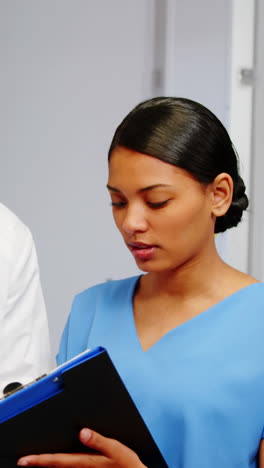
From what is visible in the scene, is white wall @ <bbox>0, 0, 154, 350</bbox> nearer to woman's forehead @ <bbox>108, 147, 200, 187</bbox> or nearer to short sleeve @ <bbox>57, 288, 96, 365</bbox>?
short sleeve @ <bbox>57, 288, 96, 365</bbox>

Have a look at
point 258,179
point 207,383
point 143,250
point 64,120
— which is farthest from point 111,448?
point 64,120

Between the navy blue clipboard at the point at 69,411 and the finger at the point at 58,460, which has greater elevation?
the navy blue clipboard at the point at 69,411

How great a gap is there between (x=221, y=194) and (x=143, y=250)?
0.13 m

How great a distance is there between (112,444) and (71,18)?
5.84 ft

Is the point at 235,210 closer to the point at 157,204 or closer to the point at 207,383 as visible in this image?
the point at 157,204

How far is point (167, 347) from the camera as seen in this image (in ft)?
3.04

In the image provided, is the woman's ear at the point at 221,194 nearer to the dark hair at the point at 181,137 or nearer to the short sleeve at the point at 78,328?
the dark hair at the point at 181,137

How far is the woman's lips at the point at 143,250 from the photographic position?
0.91 m

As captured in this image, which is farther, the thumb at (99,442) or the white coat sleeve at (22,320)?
the white coat sleeve at (22,320)

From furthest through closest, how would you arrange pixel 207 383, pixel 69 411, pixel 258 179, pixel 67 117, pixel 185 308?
pixel 67 117, pixel 258 179, pixel 185 308, pixel 207 383, pixel 69 411

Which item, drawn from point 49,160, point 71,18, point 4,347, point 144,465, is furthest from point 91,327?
point 71,18

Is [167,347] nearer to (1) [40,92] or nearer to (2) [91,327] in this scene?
(2) [91,327]


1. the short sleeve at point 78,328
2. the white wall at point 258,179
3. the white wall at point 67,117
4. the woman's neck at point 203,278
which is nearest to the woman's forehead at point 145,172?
the woman's neck at point 203,278

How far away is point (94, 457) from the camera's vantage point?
2.61 ft
